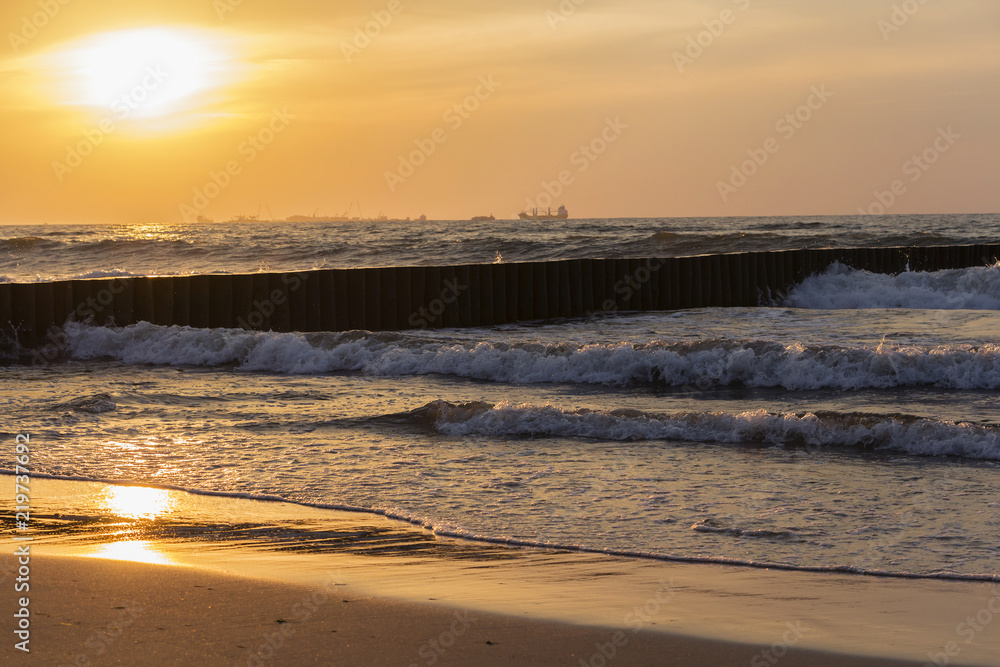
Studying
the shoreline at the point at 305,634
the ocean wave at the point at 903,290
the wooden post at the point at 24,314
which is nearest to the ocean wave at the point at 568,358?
the wooden post at the point at 24,314

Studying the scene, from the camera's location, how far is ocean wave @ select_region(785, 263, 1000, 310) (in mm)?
20906

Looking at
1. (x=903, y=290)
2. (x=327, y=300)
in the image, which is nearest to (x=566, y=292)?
(x=327, y=300)

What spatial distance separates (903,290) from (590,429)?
15551mm

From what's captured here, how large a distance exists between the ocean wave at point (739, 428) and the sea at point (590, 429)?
0.02 meters

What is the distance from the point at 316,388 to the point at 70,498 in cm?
534

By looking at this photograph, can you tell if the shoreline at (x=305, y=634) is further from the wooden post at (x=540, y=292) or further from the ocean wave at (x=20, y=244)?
the ocean wave at (x=20, y=244)

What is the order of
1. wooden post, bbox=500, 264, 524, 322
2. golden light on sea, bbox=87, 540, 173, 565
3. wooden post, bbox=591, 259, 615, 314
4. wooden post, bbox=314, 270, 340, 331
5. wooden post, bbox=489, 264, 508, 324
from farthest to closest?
1. wooden post, bbox=591, 259, 615, 314
2. wooden post, bbox=500, 264, 524, 322
3. wooden post, bbox=489, 264, 508, 324
4. wooden post, bbox=314, 270, 340, 331
5. golden light on sea, bbox=87, 540, 173, 565

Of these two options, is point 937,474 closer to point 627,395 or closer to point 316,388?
point 627,395

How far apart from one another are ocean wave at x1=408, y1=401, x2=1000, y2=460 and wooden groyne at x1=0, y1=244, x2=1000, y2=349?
819 cm

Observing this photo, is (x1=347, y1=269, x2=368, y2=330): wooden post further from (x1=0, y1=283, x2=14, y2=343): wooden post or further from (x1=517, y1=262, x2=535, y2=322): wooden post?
(x1=0, y1=283, x2=14, y2=343): wooden post

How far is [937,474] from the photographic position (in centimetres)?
686

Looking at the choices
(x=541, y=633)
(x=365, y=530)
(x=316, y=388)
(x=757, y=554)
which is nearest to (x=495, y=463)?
(x=365, y=530)

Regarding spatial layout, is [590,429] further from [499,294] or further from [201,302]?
[499,294]

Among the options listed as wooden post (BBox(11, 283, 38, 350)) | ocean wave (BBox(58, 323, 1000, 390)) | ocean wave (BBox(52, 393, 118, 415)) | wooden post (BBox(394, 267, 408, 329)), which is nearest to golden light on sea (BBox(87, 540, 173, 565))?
ocean wave (BBox(52, 393, 118, 415))
